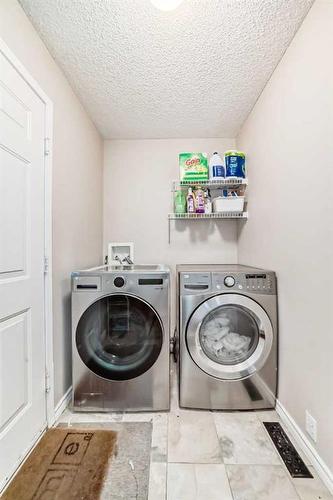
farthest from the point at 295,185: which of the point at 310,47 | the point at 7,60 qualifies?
the point at 7,60

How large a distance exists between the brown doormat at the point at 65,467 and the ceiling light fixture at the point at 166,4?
2298 mm

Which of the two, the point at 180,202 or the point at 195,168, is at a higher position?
the point at 195,168

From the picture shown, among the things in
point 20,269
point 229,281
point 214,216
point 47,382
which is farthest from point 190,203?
point 47,382

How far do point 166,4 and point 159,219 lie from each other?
1.71 m

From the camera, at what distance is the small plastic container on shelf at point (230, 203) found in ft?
7.41

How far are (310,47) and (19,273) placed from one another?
1.92 metres

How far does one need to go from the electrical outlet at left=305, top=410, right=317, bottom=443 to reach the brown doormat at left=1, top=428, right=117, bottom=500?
106 centimetres

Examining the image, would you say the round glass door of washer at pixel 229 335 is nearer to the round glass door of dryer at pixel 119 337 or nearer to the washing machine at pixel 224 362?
the washing machine at pixel 224 362

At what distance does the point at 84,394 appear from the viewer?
163cm

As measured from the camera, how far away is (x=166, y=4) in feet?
3.79

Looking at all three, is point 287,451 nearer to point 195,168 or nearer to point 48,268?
point 48,268

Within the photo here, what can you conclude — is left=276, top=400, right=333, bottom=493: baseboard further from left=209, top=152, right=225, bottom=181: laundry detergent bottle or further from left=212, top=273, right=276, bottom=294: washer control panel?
left=209, top=152, right=225, bottom=181: laundry detergent bottle

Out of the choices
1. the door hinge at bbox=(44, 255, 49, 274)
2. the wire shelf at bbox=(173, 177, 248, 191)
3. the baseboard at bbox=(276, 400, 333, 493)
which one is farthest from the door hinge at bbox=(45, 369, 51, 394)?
the wire shelf at bbox=(173, 177, 248, 191)

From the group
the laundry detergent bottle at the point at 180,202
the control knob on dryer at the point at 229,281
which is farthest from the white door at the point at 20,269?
the laundry detergent bottle at the point at 180,202
